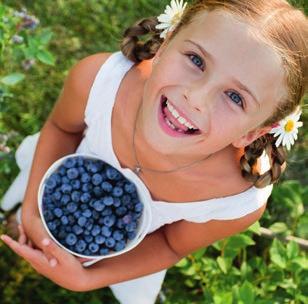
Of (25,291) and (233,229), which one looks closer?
(233,229)

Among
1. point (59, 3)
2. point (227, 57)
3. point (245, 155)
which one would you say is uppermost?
point (227, 57)

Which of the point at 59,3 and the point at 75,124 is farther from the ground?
the point at 75,124

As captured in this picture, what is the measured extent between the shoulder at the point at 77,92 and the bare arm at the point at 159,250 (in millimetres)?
313

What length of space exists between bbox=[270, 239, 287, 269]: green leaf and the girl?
0.80 feet

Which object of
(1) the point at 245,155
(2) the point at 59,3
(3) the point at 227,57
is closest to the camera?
(3) the point at 227,57

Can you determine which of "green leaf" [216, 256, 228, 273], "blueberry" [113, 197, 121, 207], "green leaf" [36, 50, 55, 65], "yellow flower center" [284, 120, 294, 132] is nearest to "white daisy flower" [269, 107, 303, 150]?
"yellow flower center" [284, 120, 294, 132]

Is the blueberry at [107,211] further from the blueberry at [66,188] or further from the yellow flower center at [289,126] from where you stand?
the yellow flower center at [289,126]

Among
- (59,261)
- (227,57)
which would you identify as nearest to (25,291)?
(59,261)

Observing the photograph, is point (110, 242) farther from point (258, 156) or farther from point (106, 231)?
point (258, 156)

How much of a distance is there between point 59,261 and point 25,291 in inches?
21.1

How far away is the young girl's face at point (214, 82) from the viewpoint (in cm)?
101

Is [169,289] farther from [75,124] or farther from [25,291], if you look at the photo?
[75,124]

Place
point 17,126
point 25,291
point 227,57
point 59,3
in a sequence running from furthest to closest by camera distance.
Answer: point 59,3 < point 17,126 < point 25,291 < point 227,57

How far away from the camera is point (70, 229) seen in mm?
1275
